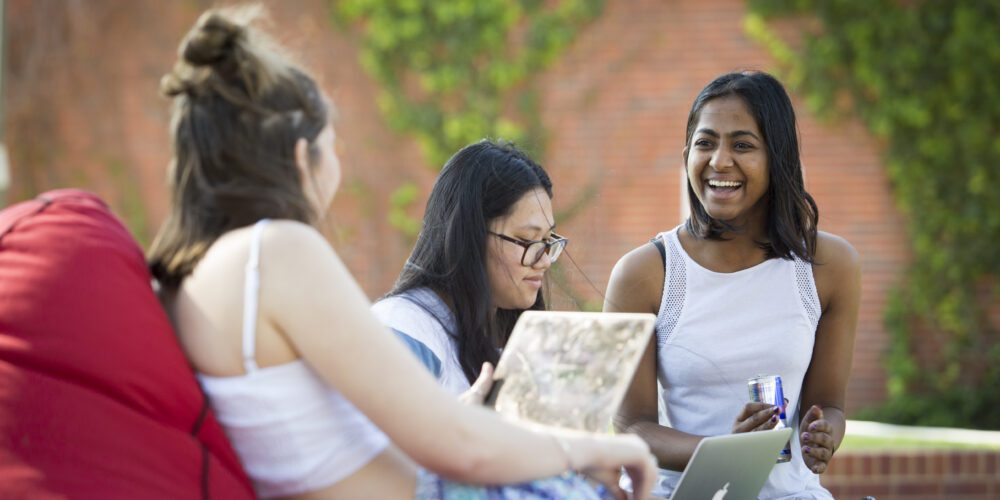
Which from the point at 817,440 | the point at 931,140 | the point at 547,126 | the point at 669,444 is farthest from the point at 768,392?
the point at 931,140

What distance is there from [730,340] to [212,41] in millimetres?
1703

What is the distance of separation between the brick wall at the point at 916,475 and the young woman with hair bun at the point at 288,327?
3567 millimetres

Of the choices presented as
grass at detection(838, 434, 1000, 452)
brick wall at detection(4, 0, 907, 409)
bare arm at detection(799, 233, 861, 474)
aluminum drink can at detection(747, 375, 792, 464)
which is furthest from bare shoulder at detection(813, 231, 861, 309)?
brick wall at detection(4, 0, 907, 409)

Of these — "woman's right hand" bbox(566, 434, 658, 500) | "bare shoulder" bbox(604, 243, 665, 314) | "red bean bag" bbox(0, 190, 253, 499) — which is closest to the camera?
"red bean bag" bbox(0, 190, 253, 499)

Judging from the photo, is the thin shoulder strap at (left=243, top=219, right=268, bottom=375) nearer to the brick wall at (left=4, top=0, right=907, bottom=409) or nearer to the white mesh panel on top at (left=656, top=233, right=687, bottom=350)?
the white mesh panel on top at (left=656, top=233, right=687, bottom=350)

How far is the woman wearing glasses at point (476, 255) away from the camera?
2.75 metres

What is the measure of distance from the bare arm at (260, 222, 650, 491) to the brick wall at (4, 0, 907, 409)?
6002 millimetres

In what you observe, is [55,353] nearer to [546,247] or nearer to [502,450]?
[502,450]

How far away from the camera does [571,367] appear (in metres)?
2.03

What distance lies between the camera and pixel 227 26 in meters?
1.84

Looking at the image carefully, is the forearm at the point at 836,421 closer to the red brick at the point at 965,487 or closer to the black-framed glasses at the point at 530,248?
the black-framed glasses at the point at 530,248

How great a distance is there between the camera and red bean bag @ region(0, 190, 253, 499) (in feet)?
5.40

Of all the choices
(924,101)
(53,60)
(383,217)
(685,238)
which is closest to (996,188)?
(924,101)

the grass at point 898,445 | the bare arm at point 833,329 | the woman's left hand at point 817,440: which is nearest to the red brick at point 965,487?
the grass at point 898,445
